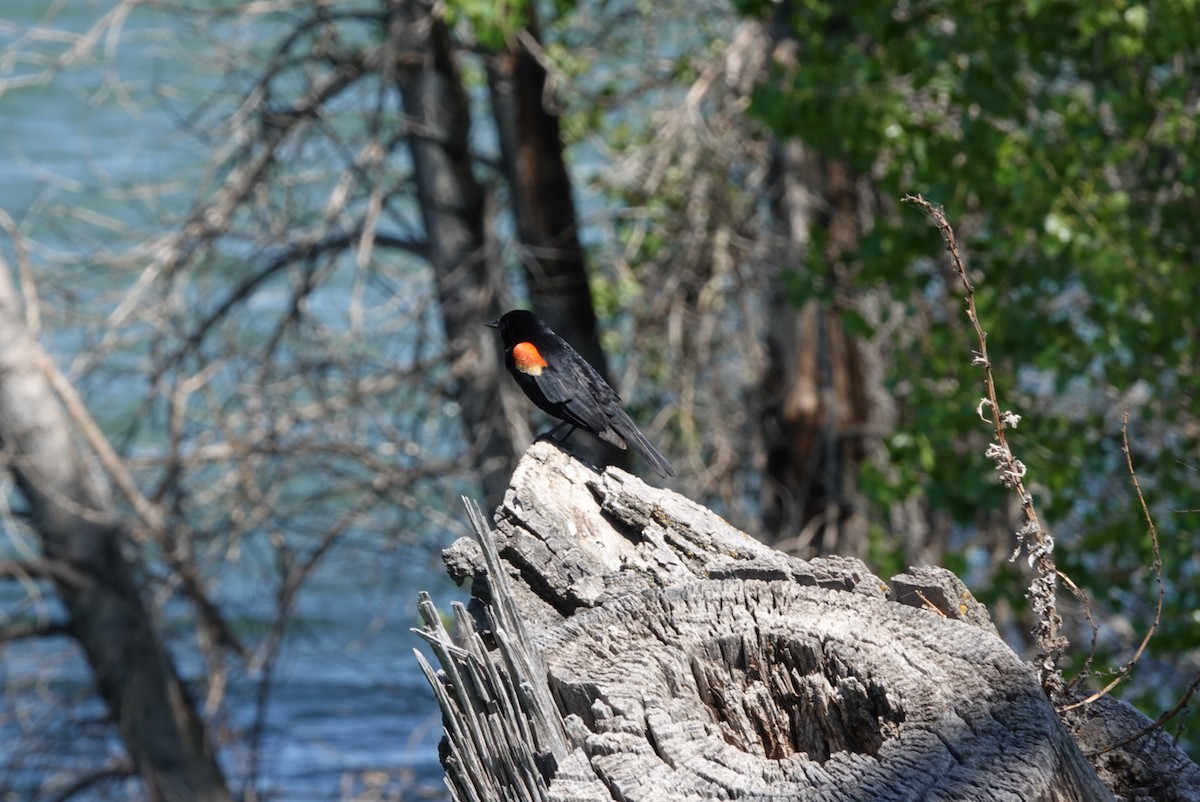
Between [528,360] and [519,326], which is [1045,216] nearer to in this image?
[519,326]

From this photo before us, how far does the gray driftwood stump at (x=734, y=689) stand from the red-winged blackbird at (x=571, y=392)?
1.71 meters

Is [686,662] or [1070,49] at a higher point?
[1070,49]

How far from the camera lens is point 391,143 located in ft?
29.4

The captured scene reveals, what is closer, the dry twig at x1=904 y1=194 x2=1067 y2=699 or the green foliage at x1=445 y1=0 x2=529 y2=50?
the dry twig at x1=904 y1=194 x2=1067 y2=699

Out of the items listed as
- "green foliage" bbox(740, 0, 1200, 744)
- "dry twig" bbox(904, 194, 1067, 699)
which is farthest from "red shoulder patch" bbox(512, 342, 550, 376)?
"green foliage" bbox(740, 0, 1200, 744)

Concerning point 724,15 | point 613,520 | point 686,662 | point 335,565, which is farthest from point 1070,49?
point 335,565

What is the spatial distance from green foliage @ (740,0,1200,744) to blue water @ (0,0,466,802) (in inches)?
137

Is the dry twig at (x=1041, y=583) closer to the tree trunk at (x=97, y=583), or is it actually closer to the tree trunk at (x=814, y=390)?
the tree trunk at (x=814, y=390)

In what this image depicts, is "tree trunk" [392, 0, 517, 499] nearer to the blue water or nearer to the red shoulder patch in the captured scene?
the blue water

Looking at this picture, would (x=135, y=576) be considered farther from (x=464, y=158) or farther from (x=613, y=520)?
(x=613, y=520)

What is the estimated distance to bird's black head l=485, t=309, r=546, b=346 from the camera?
15.7 feet

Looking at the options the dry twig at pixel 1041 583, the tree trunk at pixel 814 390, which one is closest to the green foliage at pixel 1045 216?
the tree trunk at pixel 814 390

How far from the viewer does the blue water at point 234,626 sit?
27.5 feet

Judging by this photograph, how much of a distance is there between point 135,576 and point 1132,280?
262 inches
